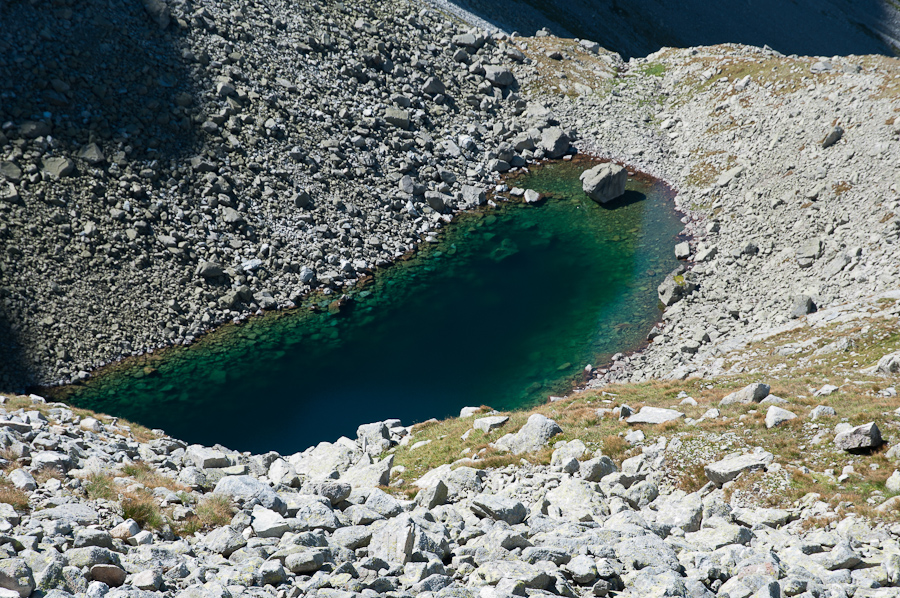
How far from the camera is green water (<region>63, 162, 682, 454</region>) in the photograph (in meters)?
40.0

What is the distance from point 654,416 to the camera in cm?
2509

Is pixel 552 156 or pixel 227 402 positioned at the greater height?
pixel 552 156

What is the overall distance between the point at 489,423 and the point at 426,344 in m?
18.9

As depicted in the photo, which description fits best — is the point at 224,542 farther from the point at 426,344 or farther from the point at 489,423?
the point at 426,344

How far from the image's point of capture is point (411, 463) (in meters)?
26.2

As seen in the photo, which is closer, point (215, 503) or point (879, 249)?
point (215, 503)

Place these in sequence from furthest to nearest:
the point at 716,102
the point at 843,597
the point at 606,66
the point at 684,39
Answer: the point at 684,39 → the point at 606,66 → the point at 716,102 → the point at 843,597

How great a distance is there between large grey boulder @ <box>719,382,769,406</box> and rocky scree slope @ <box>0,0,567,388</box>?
108ft

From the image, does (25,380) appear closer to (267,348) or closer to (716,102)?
(267,348)

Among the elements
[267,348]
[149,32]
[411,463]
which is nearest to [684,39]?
[149,32]

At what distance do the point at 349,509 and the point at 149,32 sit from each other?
5499 cm

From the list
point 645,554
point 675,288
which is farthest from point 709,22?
point 645,554

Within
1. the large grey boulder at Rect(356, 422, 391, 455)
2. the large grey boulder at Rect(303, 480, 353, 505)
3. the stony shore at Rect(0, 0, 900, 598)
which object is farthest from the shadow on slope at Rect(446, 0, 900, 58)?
the large grey boulder at Rect(303, 480, 353, 505)

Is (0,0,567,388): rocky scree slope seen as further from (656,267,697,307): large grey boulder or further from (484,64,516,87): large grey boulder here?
(656,267,697,307): large grey boulder
